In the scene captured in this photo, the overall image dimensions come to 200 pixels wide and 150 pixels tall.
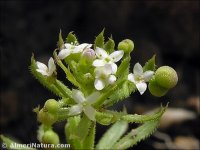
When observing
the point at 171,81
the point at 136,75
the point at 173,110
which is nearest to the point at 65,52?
the point at 136,75

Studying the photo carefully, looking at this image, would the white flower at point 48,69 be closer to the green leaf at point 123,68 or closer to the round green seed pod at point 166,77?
the green leaf at point 123,68

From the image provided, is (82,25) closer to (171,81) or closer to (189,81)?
(189,81)

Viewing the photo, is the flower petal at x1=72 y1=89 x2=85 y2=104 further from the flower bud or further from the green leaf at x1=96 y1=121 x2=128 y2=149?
the green leaf at x1=96 y1=121 x2=128 y2=149

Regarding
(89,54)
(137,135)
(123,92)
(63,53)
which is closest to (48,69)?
(63,53)

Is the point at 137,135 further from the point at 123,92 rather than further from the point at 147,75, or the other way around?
the point at 147,75

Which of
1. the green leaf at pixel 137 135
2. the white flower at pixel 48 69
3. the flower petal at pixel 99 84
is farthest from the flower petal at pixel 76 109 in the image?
the green leaf at pixel 137 135

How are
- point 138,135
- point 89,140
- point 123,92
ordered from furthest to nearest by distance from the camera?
point 138,135, point 89,140, point 123,92
